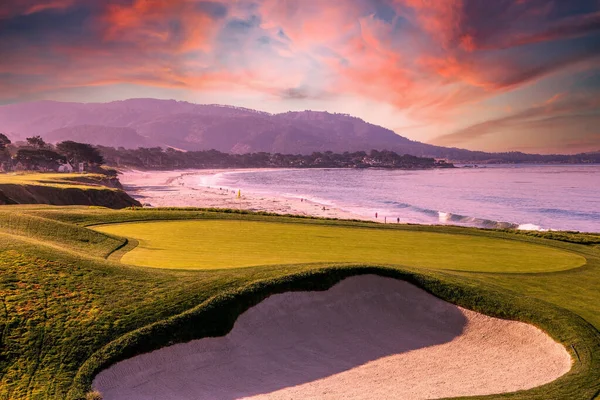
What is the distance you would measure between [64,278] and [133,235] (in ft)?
28.3

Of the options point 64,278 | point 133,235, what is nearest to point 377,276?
point 64,278

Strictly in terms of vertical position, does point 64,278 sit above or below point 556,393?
above

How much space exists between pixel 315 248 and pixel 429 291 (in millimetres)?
5949

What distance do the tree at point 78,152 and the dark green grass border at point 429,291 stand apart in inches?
4108

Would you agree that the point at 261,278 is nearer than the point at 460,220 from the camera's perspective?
Yes

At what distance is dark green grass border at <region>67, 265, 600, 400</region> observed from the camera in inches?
315

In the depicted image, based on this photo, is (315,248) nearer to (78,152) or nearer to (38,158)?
(38,158)

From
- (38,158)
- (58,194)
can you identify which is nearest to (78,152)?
(38,158)

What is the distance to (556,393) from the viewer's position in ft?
25.6

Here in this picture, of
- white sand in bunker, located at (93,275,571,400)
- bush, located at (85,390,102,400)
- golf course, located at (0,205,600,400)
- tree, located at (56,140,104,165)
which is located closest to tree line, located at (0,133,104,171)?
tree, located at (56,140,104,165)

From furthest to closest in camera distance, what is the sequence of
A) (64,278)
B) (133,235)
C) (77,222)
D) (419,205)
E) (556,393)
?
1. (419,205)
2. (77,222)
3. (133,235)
4. (64,278)
5. (556,393)

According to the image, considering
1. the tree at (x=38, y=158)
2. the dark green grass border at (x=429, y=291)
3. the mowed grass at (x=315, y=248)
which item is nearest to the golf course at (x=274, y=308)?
the dark green grass border at (x=429, y=291)

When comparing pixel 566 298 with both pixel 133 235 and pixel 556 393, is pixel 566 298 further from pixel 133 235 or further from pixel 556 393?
pixel 133 235

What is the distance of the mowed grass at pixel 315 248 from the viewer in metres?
14.9
